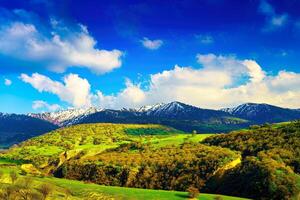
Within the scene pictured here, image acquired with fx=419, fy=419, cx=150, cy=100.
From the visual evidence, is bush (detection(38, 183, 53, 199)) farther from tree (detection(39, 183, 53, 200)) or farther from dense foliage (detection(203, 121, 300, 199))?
dense foliage (detection(203, 121, 300, 199))

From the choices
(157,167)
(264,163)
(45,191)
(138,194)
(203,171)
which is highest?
(264,163)

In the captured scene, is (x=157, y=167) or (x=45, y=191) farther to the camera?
(x=157, y=167)

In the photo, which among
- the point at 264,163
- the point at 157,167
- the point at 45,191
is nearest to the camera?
the point at 45,191

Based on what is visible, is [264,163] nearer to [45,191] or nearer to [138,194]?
[138,194]

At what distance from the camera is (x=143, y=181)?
157 m

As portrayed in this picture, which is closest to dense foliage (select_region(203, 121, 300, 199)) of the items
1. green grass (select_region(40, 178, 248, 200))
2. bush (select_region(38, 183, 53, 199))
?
green grass (select_region(40, 178, 248, 200))

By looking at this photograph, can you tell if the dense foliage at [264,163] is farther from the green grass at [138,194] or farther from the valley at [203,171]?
the green grass at [138,194]

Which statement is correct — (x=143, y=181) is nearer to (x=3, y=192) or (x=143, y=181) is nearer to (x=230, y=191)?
(x=230, y=191)

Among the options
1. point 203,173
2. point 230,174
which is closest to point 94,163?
point 203,173

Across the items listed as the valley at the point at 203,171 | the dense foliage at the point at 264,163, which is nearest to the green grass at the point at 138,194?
the valley at the point at 203,171

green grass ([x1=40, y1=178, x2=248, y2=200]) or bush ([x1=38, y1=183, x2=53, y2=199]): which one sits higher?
bush ([x1=38, y1=183, x2=53, y2=199])

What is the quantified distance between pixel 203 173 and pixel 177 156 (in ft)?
82.5

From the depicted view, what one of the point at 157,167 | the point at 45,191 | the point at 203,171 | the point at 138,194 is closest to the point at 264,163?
the point at 203,171

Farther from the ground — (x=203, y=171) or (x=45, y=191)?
(x=45, y=191)
